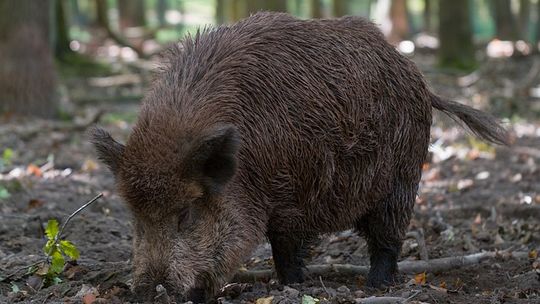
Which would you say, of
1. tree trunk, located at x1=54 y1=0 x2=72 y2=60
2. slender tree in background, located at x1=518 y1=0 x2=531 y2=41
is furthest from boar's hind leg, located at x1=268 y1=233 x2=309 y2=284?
slender tree in background, located at x1=518 y1=0 x2=531 y2=41

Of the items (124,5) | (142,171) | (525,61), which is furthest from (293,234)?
(124,5)

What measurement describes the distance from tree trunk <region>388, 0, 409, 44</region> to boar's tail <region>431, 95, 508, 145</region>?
82.3 feet

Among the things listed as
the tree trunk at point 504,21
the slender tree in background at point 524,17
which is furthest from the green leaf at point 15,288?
the slender tree in background at point 524,17

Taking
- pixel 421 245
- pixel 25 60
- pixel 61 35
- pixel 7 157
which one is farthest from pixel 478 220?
pixel 61 35

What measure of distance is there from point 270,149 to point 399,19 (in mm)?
27715

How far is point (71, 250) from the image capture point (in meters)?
5.74

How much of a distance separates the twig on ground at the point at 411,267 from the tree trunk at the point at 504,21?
2379cm

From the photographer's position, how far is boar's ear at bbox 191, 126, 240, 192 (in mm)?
4898

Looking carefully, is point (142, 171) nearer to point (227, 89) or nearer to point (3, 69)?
point (227, 89)

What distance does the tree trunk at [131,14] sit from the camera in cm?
4056

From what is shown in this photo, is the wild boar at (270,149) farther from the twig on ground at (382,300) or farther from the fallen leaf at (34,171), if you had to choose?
the fallen leaf at (34,171)

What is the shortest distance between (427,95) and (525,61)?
17966mm

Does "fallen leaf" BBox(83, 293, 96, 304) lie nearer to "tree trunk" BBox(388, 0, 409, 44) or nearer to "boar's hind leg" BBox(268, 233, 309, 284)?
"boar's hind leg" BBox(268, 233, 309, 284)

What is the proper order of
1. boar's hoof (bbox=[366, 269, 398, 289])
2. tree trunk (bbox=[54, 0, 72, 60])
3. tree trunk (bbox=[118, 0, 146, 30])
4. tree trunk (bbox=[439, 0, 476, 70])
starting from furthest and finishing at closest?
tree trunk (bbox=[118, 0, 146, 30]) < tree trunk (bbox=[54, 0, 72, 60]) < tree trunk (bbox=[439, 0, 476, 70]) < boar's hoof (bbox=[366, 269, 398, 289])
